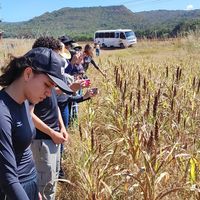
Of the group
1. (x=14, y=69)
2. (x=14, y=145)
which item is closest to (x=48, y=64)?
(x=14, y=69)

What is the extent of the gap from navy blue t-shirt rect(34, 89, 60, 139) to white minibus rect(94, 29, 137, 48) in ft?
118

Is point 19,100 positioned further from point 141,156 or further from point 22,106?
point 141,156

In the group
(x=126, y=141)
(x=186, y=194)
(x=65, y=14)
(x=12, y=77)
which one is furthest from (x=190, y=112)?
(x=65, y=14)

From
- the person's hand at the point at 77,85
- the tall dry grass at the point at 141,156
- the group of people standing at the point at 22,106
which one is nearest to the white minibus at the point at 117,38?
the tall dry grass at the point at 141,156

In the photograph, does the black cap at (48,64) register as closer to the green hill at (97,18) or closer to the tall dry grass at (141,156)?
the tall dry grass at (141,156)

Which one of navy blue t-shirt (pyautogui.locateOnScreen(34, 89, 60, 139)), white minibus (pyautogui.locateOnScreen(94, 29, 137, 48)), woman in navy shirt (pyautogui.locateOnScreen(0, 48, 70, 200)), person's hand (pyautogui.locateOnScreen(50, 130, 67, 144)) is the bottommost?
white minibus (pyautogui.locateOnScreen(94, 29, 137, 48))

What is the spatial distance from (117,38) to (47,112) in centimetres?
3719

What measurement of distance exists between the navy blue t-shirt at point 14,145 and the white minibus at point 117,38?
37015 millimetres

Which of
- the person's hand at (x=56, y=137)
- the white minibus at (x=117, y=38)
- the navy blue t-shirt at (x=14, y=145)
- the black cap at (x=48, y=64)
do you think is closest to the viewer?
the navy blue t-shirt at (x=14, y=145)

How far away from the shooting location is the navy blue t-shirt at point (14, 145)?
6.11 ft

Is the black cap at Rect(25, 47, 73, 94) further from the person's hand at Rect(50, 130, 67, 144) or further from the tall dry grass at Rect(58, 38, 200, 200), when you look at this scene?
the tall dry grass at Rect(58, 38, 200, 200)

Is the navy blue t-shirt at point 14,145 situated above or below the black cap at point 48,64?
below

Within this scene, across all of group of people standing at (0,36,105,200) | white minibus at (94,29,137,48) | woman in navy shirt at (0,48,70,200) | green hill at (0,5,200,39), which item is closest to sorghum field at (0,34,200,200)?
group of people standing at (0,36,105,200)

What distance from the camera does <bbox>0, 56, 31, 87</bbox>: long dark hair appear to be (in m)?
2.04
